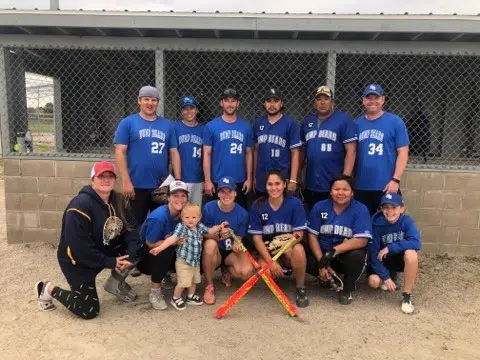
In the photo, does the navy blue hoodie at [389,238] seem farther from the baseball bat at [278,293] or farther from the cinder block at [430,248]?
the cinder block at [430,248]

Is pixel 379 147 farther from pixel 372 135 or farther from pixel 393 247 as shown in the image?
pixel 393 247

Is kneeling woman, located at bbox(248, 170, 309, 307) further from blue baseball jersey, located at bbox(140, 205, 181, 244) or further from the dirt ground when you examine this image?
blue baseball jersey, located at bbox(140, 205, 181, 244)

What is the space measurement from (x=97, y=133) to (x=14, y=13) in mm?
4302

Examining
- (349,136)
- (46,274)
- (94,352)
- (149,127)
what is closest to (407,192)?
(349,136)

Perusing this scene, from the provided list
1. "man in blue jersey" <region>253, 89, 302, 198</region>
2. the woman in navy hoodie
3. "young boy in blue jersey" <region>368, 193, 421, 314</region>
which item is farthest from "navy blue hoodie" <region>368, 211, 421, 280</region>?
the woman in navy hoodie

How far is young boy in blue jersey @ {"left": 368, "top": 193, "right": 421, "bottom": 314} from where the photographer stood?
348 cm

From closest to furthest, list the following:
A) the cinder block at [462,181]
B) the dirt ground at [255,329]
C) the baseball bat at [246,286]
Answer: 1. the dirt ground at [255,329]
2. the baseball bat at [246,286]
3. the cinder block at [462,181]

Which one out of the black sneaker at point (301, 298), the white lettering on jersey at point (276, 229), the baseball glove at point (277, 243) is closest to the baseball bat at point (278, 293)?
the black sneaker at point (301, 298)

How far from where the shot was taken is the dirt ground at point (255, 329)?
282 centimetres

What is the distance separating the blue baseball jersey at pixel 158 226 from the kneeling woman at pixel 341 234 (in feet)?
3.95

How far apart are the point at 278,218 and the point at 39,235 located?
2.99 m

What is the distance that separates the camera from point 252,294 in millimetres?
3754

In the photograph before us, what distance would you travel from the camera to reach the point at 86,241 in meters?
3.13

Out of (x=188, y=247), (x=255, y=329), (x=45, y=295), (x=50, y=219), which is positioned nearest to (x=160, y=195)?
(x=188, y=247)
